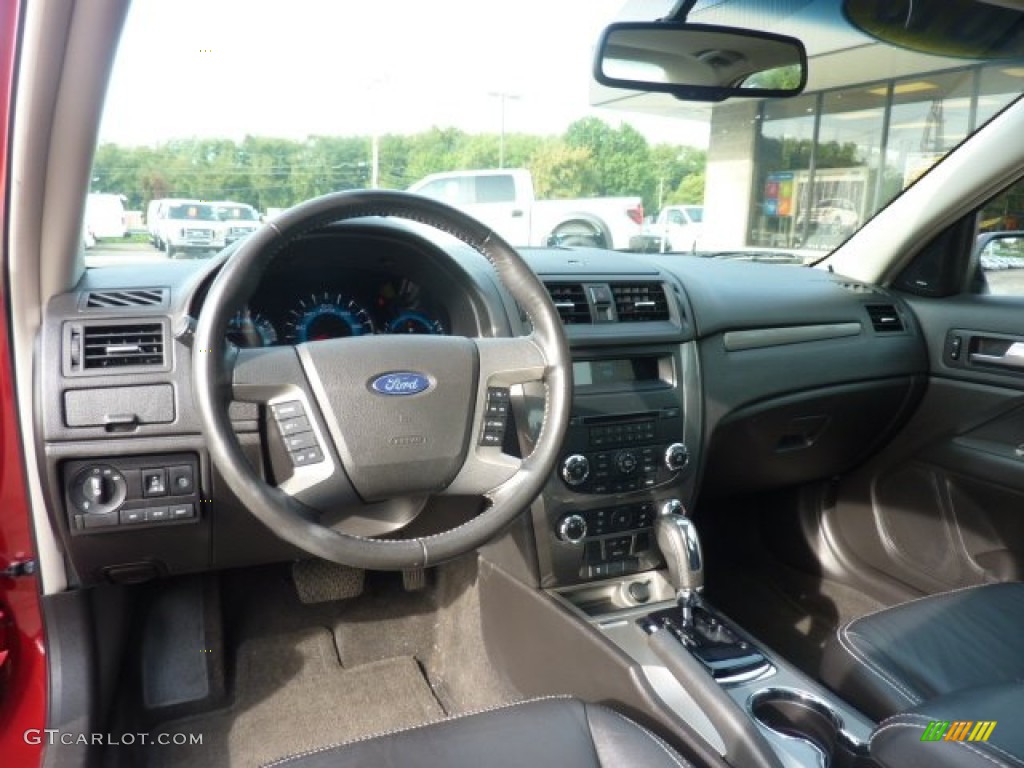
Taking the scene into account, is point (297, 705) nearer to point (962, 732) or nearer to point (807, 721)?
point (807, 721)

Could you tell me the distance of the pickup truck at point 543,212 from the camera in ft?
7.63

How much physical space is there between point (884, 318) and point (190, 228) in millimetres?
2291

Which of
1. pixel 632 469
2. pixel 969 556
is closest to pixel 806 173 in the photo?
pixel 969 556

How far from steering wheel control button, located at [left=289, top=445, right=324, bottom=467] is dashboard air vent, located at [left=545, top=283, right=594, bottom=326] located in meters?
0.96

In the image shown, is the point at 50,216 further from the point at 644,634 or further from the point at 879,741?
the point at 879,741

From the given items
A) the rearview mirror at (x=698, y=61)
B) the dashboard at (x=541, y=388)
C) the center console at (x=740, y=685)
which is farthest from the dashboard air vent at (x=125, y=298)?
the rearview mirror at (x=698, y=61)

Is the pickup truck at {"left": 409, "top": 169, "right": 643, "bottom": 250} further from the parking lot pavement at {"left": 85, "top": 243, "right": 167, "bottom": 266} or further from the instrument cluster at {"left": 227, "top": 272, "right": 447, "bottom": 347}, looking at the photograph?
the parking lot pavement at {"left": 85, "top": 243, "right": 167, "bottom": 266}

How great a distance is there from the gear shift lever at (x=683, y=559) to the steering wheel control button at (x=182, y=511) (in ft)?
3.86

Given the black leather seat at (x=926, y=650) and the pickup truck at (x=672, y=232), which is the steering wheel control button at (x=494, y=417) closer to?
the black leather seat at (x=926, y=650)

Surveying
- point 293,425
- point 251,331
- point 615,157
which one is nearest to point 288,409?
point 293,425

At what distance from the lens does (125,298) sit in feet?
5.94

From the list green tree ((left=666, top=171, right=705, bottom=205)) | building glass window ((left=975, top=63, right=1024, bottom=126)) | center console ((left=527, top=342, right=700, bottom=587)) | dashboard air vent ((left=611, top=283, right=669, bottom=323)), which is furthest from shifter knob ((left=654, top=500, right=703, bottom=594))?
building glass window ((left=975, top=63, right=1024, bottom=126))

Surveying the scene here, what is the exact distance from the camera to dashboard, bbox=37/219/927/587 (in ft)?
5.66

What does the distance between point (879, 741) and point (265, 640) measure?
1933 mm
